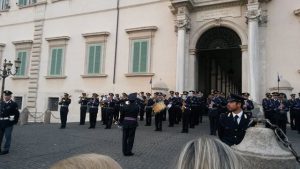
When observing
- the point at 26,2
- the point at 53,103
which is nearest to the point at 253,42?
the point at 53,103

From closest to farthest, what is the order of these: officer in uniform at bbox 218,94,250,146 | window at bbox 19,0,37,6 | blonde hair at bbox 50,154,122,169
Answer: blonde hair at bbox 50,154,122,169, officer in uniform at bbox 218,94,250,146, window at bbox 19,0,37,6

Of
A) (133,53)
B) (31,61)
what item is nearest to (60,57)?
(31,61)

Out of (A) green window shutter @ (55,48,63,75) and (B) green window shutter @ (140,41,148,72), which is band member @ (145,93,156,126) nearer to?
(B) green window shutter @ (140,41,148,72)

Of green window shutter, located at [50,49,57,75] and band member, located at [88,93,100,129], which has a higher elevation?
green window shutter, located at [50,49,57,75]

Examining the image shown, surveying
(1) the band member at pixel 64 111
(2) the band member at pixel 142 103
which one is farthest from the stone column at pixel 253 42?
(1) the band member at pixel 64 111

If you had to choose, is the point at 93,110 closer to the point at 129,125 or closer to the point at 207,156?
the point at 129,125

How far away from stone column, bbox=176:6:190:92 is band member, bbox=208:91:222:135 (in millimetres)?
3905

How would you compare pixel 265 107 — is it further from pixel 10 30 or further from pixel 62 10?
pixel 10 30

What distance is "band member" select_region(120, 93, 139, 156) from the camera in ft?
31.0

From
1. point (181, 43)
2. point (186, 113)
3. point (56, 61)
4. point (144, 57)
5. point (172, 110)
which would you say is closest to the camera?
point (186, 113)

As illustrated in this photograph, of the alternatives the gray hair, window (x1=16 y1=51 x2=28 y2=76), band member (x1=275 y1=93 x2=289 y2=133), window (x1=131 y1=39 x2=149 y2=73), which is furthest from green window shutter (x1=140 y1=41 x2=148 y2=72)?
the gray hair

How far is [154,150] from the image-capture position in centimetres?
1012

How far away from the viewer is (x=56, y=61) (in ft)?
78.8

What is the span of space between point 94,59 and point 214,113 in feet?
37.0
